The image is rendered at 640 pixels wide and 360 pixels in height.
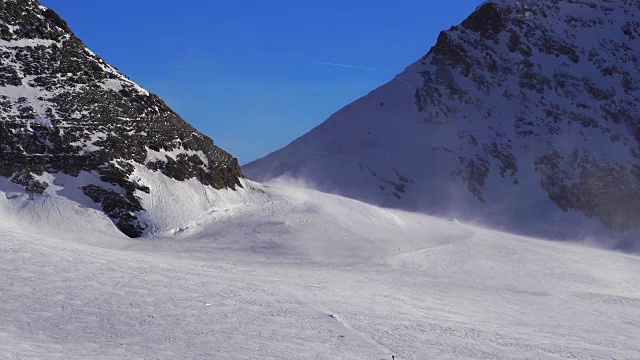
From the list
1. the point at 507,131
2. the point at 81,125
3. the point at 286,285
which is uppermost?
the point at 507,131

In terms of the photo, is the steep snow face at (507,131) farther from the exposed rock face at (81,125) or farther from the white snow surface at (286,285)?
the exposed rock face at (81,125)

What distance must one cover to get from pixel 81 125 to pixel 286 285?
67.9 ft

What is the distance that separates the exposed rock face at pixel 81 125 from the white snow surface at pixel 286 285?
1213 millimetres

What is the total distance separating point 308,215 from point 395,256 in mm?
7131

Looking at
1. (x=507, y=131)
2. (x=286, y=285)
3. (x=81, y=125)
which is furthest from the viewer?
(x=507, y=131)

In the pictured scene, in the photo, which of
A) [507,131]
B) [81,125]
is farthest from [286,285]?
[507,131]

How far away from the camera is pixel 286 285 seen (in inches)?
1173

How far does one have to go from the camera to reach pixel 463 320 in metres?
27.6

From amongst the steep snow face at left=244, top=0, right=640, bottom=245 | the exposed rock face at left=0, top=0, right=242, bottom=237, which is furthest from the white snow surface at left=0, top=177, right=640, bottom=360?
the steep snow face at left=244, top=0, right=640, bottom=245

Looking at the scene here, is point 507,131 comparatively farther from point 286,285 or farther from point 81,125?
point 286,285

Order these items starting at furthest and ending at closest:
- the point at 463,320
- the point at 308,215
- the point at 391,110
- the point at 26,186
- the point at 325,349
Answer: the point at 391,110 < the point at 308,215 < the point at 26,186 < the point at 463,320 < the point at 325,349

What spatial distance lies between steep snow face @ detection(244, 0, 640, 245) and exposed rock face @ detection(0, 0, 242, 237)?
31.7 metres

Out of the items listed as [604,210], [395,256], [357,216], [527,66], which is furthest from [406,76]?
[395,256]

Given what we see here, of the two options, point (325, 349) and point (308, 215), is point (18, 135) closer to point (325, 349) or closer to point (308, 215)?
point (308, 215)
